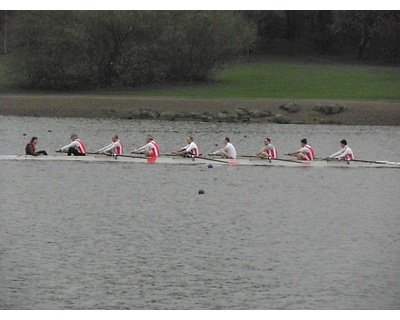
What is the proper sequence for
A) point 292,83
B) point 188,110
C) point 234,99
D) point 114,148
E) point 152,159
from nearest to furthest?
point 152,159 < point 114,148 < point 188,110 < point 234,99 < point 292,83

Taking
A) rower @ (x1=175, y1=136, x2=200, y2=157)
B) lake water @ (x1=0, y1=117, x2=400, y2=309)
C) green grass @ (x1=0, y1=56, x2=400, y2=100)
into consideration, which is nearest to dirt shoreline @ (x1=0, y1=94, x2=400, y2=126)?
green grass @ (x1=0, y1=56, x2=400, y2=100)

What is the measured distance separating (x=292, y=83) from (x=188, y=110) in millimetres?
13609

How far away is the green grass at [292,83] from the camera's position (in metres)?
67.9

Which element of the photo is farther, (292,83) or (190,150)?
(292,83)

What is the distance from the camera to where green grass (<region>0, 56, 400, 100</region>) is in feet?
223

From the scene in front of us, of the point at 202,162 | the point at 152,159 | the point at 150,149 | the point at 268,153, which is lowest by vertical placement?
the point at 202,162

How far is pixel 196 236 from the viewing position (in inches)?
1053

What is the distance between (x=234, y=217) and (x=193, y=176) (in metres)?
9.27

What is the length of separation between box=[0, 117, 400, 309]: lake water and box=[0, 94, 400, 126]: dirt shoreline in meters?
15.5

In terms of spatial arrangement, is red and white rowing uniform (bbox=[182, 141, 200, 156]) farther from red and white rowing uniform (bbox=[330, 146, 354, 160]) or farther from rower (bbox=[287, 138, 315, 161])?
red and white rowing uniform (bbox=[330, 146, 354, 160])

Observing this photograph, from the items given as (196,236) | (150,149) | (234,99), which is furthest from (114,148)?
(234,99)

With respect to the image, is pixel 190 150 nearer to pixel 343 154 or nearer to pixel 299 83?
pixel 343 154

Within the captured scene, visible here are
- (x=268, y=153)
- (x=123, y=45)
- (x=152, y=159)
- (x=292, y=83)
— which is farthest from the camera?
(x=292, y=83)

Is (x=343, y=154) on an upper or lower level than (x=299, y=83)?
lower
